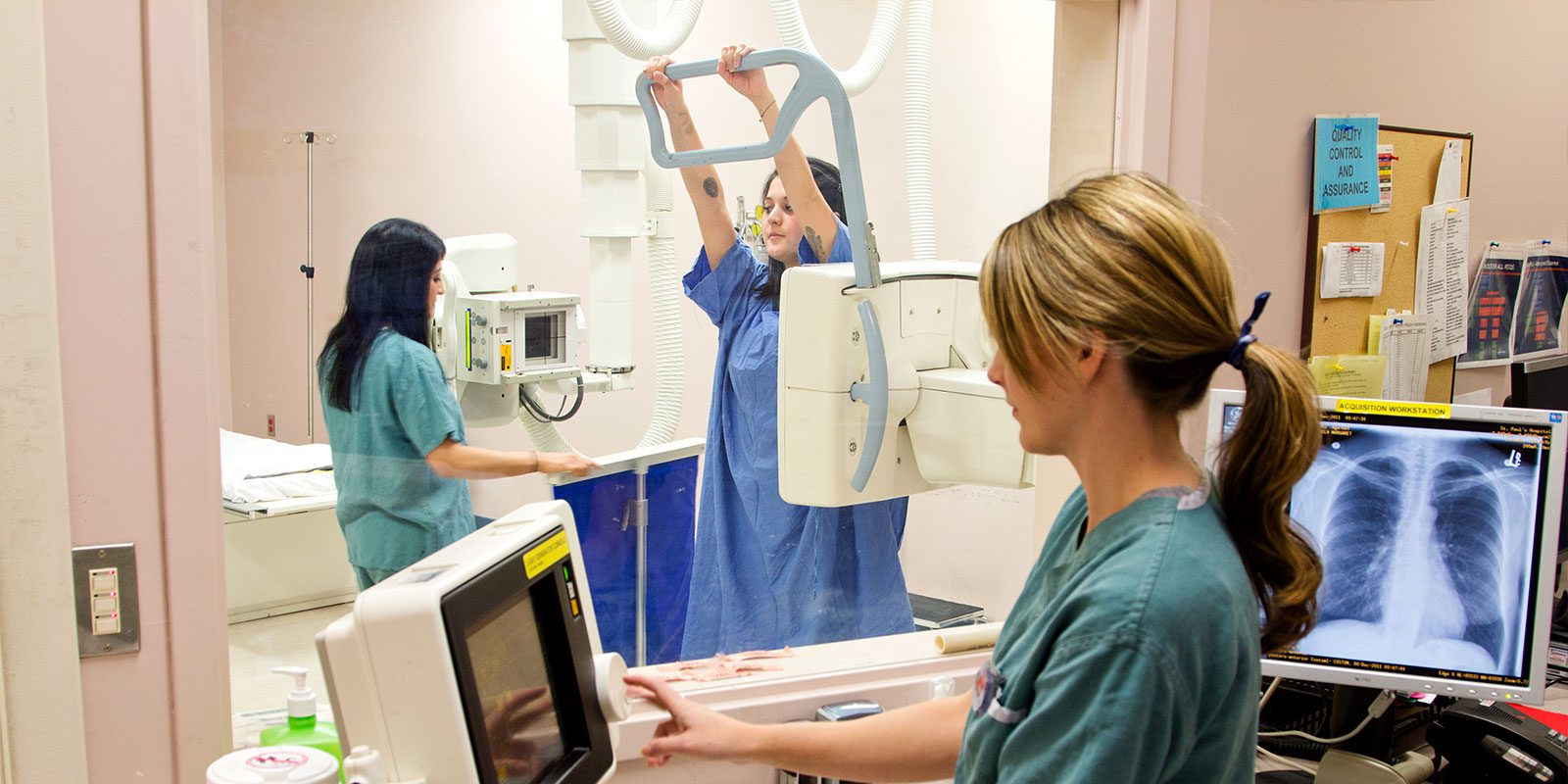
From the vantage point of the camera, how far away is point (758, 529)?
1.93 meters

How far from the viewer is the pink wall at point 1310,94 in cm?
210

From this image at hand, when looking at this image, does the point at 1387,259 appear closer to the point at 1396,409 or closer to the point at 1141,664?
the point at 1396,409

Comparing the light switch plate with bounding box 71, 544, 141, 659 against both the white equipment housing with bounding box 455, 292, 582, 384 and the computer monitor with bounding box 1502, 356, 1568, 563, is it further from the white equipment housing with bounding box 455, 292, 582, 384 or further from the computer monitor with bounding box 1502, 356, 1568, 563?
the computer monitor with bounding box 1502, 356, 1568, 563

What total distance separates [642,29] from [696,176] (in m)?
0.22

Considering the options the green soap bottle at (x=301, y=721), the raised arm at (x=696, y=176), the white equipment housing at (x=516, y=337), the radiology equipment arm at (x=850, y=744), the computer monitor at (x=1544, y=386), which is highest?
the raised arm at (x=696, y=176)

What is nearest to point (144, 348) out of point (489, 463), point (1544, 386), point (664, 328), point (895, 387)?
point (489, 463)

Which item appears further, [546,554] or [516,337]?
[516,337]

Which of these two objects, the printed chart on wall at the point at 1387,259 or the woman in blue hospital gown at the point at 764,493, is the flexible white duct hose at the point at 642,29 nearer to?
the woman in blue hospital gown at the point at 764,493

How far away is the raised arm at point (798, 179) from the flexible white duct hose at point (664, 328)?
6.9 inches

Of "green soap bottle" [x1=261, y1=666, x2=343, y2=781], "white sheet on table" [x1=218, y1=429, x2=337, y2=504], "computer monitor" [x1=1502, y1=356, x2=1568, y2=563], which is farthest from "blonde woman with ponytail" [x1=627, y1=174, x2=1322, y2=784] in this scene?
"computer monitor" [x1=1502, y1=356, x2=1568, y2=563]

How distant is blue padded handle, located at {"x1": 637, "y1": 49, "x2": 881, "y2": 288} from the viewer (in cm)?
174

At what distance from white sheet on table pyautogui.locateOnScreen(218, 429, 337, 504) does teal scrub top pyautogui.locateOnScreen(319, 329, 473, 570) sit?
0.07 feet

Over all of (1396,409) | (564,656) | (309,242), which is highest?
(309,242)

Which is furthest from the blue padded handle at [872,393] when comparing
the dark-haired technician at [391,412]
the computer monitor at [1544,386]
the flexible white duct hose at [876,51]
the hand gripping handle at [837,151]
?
the computer monitor at [1544,386]
